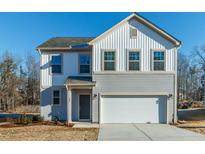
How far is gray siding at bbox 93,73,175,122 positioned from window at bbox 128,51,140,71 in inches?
20.1

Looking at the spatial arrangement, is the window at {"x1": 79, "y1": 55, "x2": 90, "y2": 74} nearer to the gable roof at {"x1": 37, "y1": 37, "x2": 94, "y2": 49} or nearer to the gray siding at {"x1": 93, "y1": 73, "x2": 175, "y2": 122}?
the gable roof at {"x1": 37, "y1": 37, "x2": 94, "y2": 49}

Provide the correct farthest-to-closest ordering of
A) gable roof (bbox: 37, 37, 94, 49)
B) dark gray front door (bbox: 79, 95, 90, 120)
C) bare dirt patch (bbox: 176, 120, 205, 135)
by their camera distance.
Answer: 1. gable roof (bbox: 37, 37, 94, 49)
2. dark gray front door (bbox: 79, 95, 90, 120)
3. bare dirt patch (bbox: 176, 120, 205, 135)

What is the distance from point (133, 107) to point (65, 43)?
7503 mm

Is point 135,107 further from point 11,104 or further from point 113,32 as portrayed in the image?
point 11,104

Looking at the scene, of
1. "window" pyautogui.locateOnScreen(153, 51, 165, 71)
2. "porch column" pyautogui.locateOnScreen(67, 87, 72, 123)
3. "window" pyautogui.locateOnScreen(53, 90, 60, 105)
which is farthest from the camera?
"window" pyautogui.locateOnScreen(53, 90, 60, 105)

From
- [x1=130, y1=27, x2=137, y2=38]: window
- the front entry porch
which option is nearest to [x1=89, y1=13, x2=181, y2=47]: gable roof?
[x1=130, y1=27, x2=137, y2=38]: window

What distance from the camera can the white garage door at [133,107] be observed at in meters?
17.2

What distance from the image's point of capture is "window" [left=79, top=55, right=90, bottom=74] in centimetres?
1859

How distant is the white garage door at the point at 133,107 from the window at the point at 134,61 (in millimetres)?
2107


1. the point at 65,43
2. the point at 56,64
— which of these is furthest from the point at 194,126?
the point at 65,43

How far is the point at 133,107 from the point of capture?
56.7 ft

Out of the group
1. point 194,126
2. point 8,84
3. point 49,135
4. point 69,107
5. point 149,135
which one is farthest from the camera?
point 8,84

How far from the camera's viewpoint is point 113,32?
1717cm

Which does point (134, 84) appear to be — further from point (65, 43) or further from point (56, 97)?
point (65, 43)
